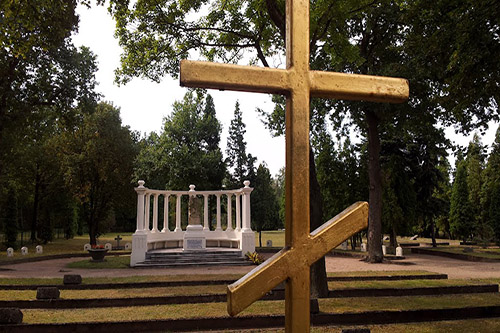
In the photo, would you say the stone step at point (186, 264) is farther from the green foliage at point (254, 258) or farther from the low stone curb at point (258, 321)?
the low stone curb at point (258, 321)

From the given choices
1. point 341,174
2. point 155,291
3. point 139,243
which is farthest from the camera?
point 341,174

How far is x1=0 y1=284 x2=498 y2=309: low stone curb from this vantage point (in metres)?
10.0

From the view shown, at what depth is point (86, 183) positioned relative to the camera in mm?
32094

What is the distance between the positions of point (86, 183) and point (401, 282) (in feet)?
85.1

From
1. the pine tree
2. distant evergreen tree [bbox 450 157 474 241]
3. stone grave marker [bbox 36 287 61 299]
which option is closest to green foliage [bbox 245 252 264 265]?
stone grave marker [bbox 36 287 61 299]

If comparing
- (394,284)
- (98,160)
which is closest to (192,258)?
(394,284)

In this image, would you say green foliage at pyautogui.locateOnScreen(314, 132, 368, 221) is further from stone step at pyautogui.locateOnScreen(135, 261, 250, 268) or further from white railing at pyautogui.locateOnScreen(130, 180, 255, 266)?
stone step at pyautogui.locateOnScreen(135, 261, 250, 268)

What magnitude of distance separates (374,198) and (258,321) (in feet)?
49.5

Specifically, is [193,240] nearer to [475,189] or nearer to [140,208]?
[140,208]

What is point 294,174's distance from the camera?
234cm

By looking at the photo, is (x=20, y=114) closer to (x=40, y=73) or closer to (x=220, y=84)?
(x=40, y=73)

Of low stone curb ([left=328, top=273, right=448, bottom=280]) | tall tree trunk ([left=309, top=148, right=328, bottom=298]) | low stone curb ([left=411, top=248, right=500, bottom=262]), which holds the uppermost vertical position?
tall tree trunk ([left=309, top=148, right=328, bottom=298])

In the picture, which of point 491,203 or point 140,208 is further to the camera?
point 491,203

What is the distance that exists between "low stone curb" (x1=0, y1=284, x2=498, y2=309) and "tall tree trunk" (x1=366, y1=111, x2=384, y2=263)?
939cm
